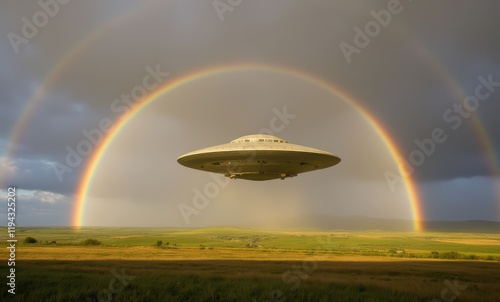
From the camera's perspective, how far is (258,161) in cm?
3781

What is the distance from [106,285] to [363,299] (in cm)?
1465

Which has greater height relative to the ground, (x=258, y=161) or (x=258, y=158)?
(x=258, y=158)

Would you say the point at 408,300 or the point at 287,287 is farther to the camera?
the point at 287,287

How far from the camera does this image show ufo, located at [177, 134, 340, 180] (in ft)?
119

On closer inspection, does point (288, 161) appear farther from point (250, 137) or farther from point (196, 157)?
point (196, 157)

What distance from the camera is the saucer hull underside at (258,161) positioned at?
120 feet

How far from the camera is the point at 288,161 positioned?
3850 cm

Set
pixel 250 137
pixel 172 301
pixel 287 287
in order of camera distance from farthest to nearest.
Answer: pixel 250 137
pixel 287 287
pixel 172 301

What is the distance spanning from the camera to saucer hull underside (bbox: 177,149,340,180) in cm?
3659

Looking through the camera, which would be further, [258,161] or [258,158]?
[258,161]

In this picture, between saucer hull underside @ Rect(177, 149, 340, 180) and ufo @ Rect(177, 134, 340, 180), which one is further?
saucer hull underside @ Rect(177, 149, 340, 180)

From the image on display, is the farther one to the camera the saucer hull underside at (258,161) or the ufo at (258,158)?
the saucer hull underside at (258,161)

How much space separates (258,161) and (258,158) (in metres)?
0.85

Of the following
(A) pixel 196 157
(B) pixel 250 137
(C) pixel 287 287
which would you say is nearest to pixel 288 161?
(B) pixel 250 137
